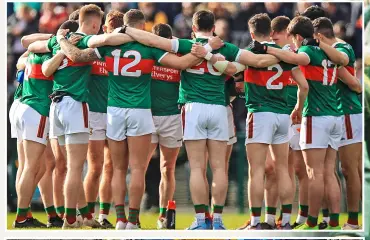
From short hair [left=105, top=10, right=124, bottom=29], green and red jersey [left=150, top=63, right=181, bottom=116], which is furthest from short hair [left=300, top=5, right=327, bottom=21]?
short hair [left=105, top=10, right=124, bottom=29]

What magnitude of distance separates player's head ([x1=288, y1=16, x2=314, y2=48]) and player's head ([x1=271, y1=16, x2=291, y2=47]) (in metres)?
0.27

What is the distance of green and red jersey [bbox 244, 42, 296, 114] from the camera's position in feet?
32.5

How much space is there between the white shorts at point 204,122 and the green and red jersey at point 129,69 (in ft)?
1.71

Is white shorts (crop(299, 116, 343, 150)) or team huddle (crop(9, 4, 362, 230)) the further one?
white shorts (crop(299, 116, 343, 150))

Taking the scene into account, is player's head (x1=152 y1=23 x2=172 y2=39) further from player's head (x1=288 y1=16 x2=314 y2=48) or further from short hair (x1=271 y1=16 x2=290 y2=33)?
player's head (x1=288 y1=16 x2=314 y2=48)

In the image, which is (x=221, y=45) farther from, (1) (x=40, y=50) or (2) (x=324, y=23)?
(1) (x=40, y=50)

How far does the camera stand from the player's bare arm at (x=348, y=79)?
33.6ft

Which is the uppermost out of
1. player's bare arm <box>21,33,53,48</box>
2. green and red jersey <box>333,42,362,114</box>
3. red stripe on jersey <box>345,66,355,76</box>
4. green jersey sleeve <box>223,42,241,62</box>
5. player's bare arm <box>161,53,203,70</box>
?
player's bare arm <box>21,33,53,48</box>

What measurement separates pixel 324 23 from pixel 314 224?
228 cm

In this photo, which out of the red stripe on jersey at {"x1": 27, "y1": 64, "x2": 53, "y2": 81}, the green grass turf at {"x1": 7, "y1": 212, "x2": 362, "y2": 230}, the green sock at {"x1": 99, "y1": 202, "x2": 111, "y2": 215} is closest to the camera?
the red stripe on jersey at {"x1": 27, "y1": 64, "x2": 53, "y2": 81}

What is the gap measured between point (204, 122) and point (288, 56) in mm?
1163

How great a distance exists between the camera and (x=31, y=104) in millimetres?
10281

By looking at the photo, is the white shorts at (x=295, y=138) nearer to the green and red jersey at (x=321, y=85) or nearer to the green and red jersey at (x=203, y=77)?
the green and red jersey at (x=321, y=85)

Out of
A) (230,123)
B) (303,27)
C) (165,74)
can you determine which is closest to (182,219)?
(230,123)
